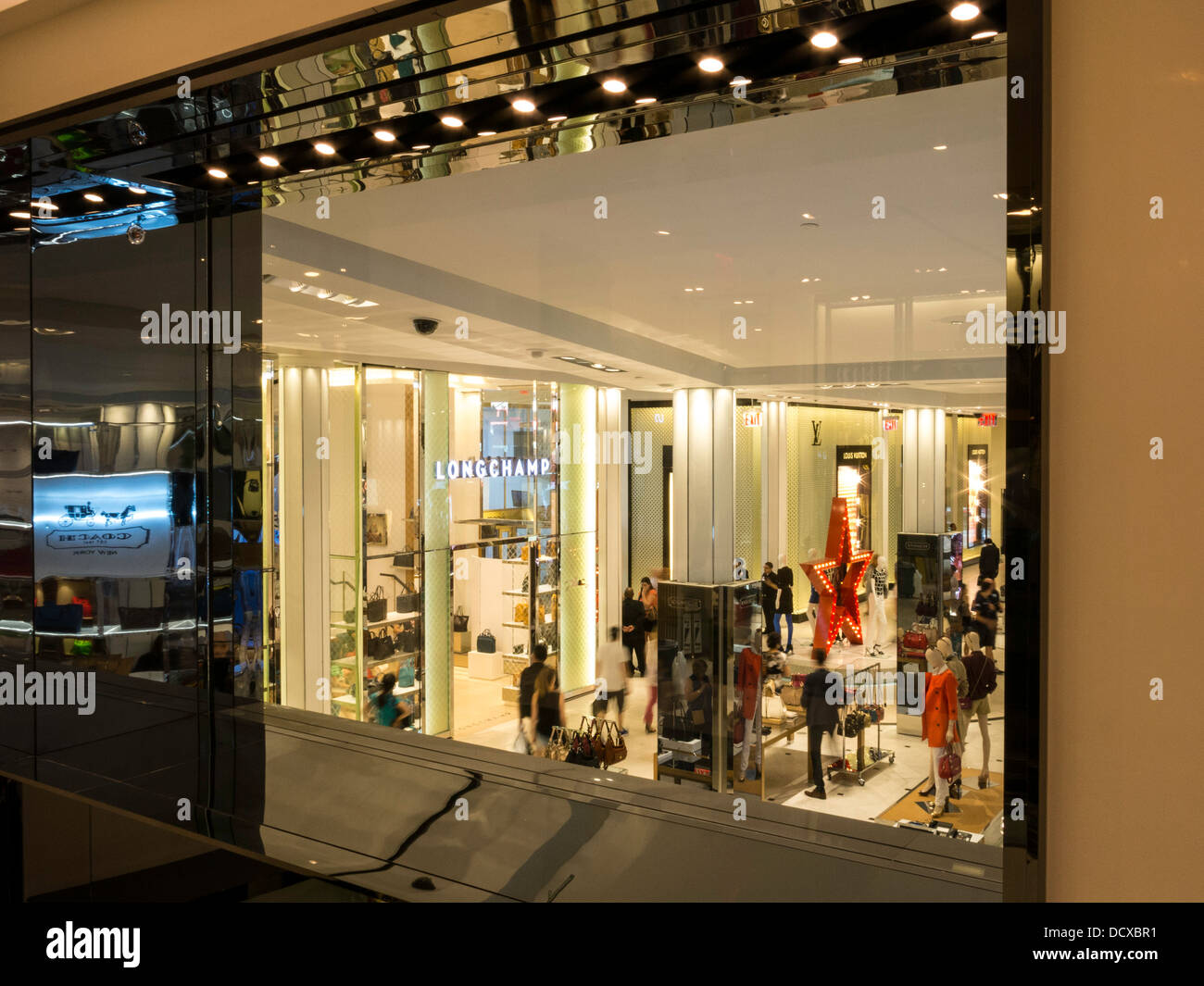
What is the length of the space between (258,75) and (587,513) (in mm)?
1773

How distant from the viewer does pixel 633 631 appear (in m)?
3.28

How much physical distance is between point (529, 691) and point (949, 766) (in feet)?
6.11

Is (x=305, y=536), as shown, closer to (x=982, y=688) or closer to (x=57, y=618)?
(x=57, y=618)

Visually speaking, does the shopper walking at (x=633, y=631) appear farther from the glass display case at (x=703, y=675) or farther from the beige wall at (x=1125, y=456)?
the beige wall at (x=1125, y=456)

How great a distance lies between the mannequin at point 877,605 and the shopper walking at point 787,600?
0.96 ft

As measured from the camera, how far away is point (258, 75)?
2.10 m

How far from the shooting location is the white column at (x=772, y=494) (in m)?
2.87

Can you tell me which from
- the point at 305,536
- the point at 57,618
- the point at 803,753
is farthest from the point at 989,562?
the point at 305,536

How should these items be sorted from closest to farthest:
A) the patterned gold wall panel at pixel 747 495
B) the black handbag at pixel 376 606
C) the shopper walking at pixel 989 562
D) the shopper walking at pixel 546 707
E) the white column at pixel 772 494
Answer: the shopper walking at pixel 989 562
the white column at pixel 772 494
the patterned gold wall panel at pixel 747 495
the shopper walking at pixel 546 707
the black handbag at pixel 376 606

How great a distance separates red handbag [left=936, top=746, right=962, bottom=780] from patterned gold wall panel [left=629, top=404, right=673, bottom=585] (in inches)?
48.7

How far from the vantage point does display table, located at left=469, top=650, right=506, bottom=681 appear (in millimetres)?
3996

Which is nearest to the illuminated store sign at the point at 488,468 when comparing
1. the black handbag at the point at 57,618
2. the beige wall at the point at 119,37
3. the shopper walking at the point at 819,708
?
the shopper walking at the point at 819,708

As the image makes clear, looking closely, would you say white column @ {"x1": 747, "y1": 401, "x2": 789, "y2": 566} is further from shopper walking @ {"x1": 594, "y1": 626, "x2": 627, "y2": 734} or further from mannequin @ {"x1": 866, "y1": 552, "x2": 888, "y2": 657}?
shopper walking @ {"x1": 594, "y1": 626, "x2": 627, "y2": 734}

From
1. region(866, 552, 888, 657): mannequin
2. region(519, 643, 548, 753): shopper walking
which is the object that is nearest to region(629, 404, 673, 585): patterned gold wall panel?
region(519, 643, 548, 753): shopper walking
